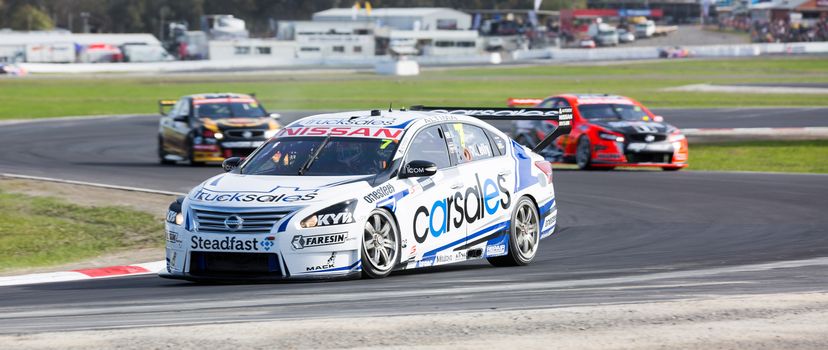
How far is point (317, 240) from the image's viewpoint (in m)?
9.17

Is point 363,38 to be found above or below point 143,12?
below

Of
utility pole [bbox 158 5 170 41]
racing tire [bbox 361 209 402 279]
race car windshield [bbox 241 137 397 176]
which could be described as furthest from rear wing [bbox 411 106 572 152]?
utility pole [bbox 158 5 170 41]

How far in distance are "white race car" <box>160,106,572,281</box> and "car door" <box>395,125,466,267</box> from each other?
1 cm

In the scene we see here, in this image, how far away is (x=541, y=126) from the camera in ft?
81.5

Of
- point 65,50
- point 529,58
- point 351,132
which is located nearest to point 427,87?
point 529,58

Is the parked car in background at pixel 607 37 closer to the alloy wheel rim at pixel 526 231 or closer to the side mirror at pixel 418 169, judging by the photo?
the alloy wheel rim at pixel 526 231

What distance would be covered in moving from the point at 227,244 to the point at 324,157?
1.30m

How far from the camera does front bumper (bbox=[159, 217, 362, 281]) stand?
912 cm

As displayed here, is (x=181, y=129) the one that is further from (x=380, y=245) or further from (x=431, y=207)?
(x=380, y=245)

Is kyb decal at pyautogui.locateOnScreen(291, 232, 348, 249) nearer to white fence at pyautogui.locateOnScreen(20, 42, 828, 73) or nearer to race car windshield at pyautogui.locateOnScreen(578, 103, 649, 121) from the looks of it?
race car windshield at pyautogui.locateOnScreen(578, 103, 649, 121)

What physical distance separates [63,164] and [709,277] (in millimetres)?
18096

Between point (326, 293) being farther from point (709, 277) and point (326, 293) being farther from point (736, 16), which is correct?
point (736, 16)

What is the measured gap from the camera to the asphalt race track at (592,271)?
25.8ft

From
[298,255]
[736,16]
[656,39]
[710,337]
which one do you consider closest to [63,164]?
[298,255]
